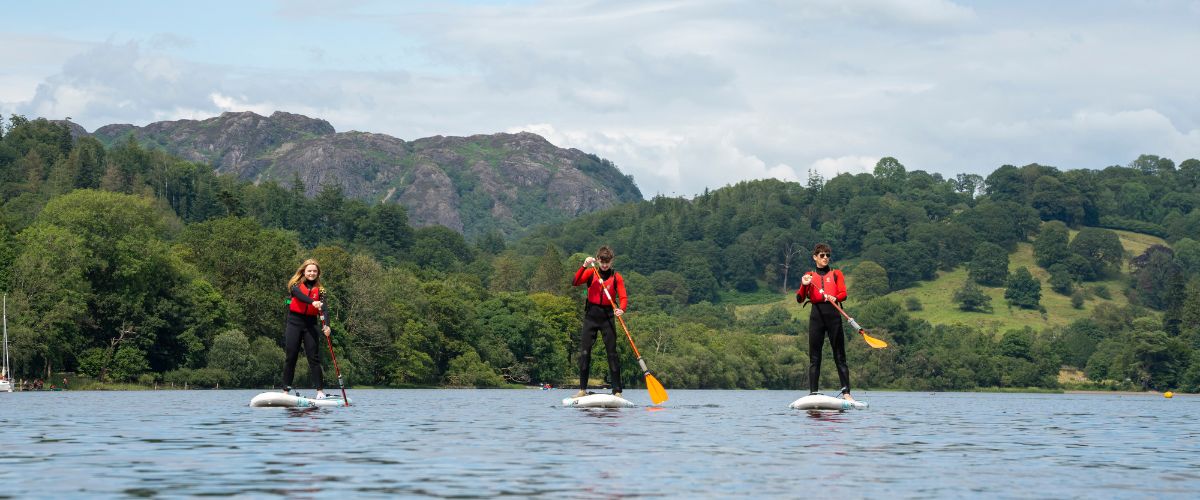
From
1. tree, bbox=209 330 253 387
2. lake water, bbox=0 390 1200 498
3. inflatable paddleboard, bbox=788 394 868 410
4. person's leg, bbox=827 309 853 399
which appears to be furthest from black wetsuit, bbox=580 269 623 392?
tree, bbox=209 330 253 387

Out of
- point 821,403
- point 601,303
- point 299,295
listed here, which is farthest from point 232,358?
point 821,403

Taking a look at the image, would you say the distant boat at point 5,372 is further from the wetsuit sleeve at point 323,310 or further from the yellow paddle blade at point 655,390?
the yellow paddle blade at point 655,390

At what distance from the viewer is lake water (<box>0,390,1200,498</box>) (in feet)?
50.2

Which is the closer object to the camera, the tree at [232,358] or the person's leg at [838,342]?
the person's leg at [838,342]

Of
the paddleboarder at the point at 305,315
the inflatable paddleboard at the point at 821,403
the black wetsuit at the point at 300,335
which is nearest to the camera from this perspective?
the paddleboarder at the point at 305,315

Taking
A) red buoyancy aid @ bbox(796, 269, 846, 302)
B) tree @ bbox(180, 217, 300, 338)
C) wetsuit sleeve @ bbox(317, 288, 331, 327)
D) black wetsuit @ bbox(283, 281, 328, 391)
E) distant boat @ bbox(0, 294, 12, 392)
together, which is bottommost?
distant boat @ bbox(0, 294, 12, 392)

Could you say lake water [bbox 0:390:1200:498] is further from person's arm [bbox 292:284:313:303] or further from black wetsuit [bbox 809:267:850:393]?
person's arm [bbox 292:284:313:303]

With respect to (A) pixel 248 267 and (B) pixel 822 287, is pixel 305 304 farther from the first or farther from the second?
(A) pixel 248 267

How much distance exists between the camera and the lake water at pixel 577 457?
50.2 ft

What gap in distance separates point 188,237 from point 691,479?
11651 cm

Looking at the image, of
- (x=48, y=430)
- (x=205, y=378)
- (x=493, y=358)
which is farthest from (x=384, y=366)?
(x=48, y=430)

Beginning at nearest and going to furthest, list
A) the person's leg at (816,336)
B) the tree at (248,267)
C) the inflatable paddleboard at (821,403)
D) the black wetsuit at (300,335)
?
1. the black wetsuit at (300,335)
2. the person's leg at (816,336)
3. the inflatable paddleboard at (821,403)
4. the tree at (248,267)

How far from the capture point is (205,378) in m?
92.8

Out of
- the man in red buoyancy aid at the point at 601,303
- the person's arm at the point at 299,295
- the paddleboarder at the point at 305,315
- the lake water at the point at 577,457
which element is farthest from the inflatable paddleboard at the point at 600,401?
the person's arm at the point at 299,295
